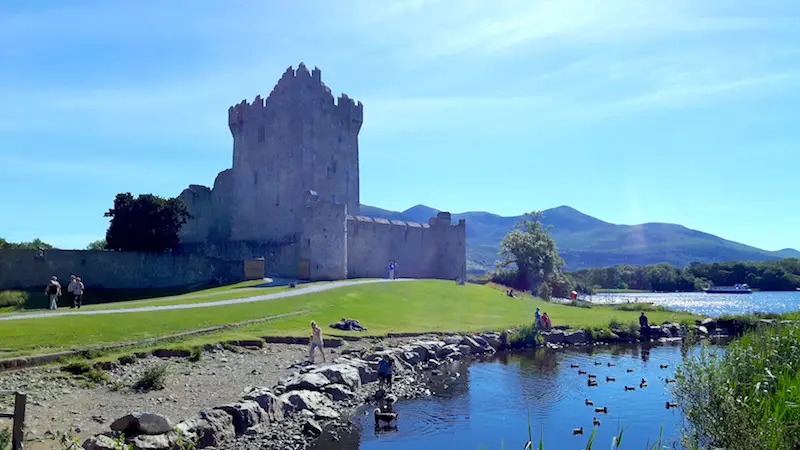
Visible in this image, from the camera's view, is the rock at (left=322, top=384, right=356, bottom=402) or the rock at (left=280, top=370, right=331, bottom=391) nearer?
the rock at (left=280, top=370, right=331, bottom=391)

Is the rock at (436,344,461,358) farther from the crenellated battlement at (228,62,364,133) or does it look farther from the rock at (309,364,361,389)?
the crenellated battlement at (228,62,364,133)

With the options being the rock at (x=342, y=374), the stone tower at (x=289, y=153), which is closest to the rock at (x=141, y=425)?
the rock at (x=342, y=374)

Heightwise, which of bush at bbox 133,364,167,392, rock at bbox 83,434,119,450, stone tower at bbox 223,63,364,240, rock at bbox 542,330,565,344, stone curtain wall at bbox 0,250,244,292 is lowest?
rock at bbox 542,330,565,344

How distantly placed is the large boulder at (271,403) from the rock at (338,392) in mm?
2193

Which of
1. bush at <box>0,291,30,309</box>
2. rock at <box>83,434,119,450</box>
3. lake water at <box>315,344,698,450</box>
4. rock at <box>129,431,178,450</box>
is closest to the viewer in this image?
rock at <box>83,434,119,450</box>

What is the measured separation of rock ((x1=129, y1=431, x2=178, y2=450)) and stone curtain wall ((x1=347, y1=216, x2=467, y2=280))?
41731mm

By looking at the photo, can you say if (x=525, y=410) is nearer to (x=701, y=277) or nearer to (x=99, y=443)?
(x=99, y=443)

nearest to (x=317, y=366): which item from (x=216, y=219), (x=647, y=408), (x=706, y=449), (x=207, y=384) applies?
(x=207, y=384)

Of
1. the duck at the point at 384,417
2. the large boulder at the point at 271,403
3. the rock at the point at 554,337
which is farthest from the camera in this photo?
the rock at the point at 554,337

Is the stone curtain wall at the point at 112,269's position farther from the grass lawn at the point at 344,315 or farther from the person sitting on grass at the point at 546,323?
the person sitting on grass at the point at 546,323

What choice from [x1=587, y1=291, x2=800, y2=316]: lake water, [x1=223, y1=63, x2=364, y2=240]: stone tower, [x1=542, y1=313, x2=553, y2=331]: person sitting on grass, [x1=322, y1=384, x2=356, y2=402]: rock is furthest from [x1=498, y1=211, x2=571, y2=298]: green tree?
[x1=322, y1=384, x2=356, y2=402]: rock

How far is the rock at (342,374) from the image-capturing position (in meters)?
21.0

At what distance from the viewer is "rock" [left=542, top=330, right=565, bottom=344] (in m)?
34.7

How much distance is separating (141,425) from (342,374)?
863cm
